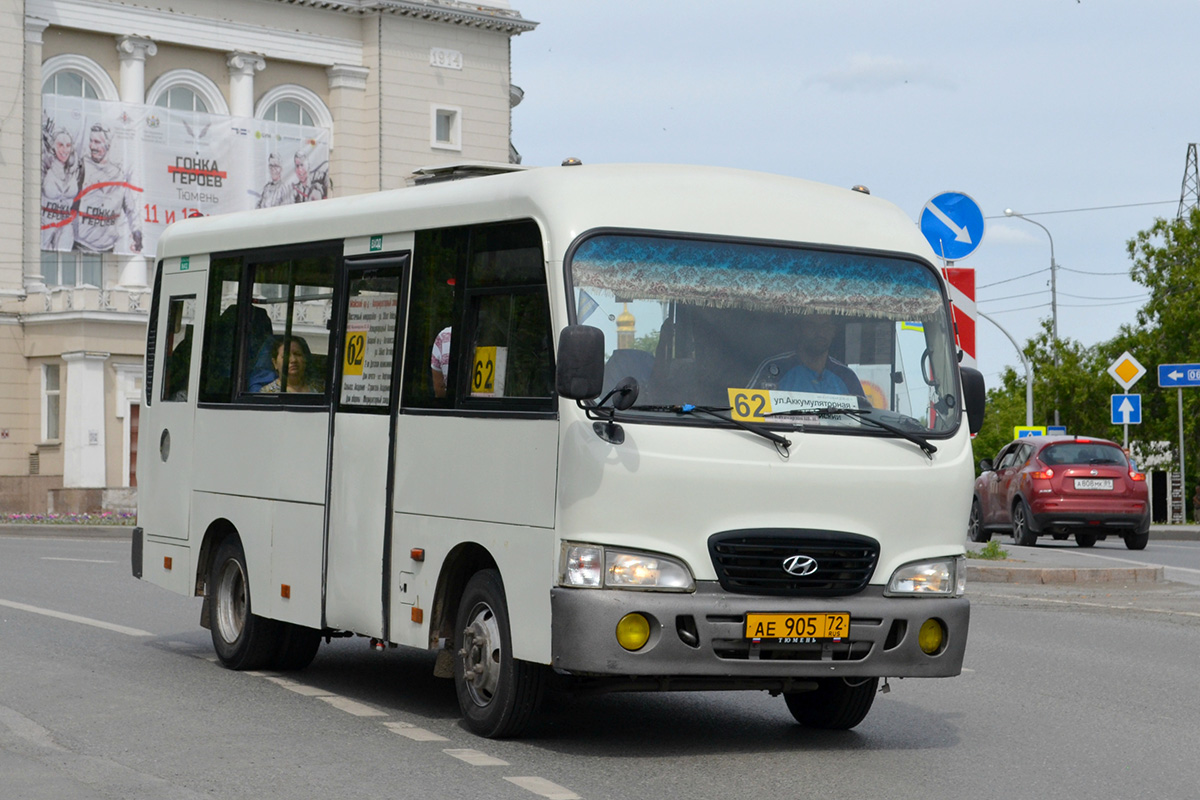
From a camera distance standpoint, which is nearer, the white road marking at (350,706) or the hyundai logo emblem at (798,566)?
the hyundai logo emblem at (798,566)

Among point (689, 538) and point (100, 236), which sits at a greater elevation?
point (100, 236)

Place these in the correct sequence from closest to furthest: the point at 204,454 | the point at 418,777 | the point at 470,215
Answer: the point at 418,777, the point at 470,215, the point at 204,454

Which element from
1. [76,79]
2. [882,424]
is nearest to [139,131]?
[76,79]

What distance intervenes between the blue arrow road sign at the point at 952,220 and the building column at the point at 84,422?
40.1 metres

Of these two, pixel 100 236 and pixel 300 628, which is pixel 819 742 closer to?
pixel 300 628

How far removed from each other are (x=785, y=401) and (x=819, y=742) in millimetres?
1724

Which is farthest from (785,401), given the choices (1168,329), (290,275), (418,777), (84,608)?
(1168,329)

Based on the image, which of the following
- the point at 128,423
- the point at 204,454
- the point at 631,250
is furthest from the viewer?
the point at 128,423

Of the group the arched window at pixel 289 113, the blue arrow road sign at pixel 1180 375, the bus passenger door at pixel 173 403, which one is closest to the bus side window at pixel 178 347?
the bus passenger door at pixel 173 403

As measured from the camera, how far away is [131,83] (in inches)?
2272

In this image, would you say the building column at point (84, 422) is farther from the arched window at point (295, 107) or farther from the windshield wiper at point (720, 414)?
the windshield wiper at point (720, 414)

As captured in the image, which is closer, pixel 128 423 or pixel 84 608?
pixel 84 608

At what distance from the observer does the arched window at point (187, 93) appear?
2330 inches

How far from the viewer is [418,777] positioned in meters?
7.99
